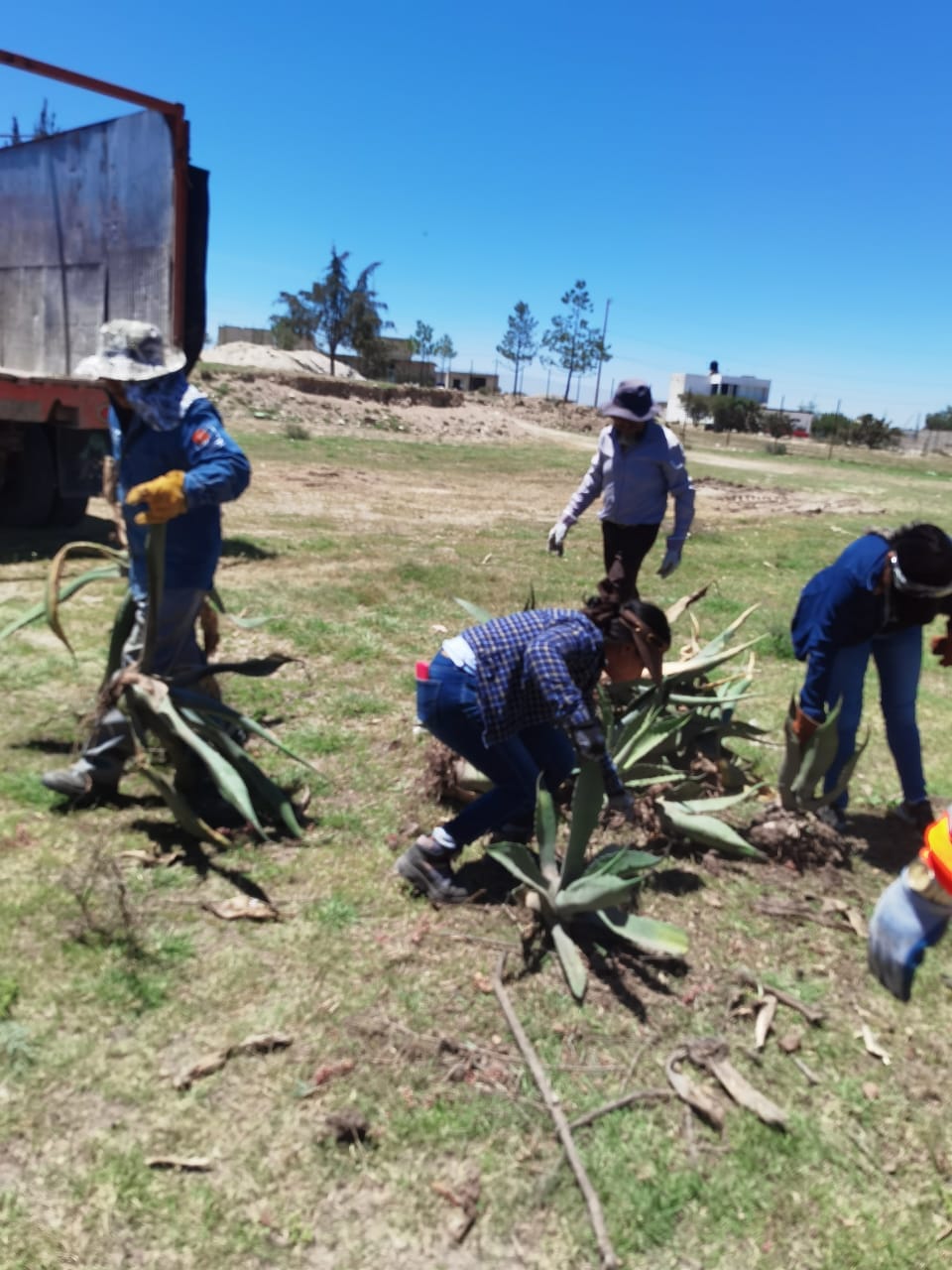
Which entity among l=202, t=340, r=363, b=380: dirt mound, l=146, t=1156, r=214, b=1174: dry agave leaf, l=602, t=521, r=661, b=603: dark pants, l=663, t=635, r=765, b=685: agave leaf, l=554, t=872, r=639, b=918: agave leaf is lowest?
l=146, t=1156, r=214, b=1174: dry agave leaf

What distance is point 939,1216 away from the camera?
234 centimetres

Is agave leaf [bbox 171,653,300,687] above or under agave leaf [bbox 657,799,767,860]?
above

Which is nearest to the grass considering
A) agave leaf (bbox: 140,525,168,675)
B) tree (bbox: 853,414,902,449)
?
agave leaf (bbox: 140,525,168,675)

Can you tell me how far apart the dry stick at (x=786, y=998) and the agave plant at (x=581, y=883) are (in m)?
0.30

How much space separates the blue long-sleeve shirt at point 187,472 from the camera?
→ 351cm

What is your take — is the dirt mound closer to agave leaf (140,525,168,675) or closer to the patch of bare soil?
the patch of bare soil

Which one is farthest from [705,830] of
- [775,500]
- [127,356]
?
[775,500]

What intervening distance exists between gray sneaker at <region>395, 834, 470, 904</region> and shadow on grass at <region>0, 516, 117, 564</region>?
5.44 meters

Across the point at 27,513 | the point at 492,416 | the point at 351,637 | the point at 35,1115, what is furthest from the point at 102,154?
the point at 492,416

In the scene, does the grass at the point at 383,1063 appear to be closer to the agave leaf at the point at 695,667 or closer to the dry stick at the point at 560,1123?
the dry stick at the point at 560,1123

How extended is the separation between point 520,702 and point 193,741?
120cm

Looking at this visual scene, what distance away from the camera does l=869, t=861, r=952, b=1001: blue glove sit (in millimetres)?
1929

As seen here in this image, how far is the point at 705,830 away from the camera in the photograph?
365cm

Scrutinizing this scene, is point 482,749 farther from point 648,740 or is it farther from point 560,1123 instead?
point 560,1123
